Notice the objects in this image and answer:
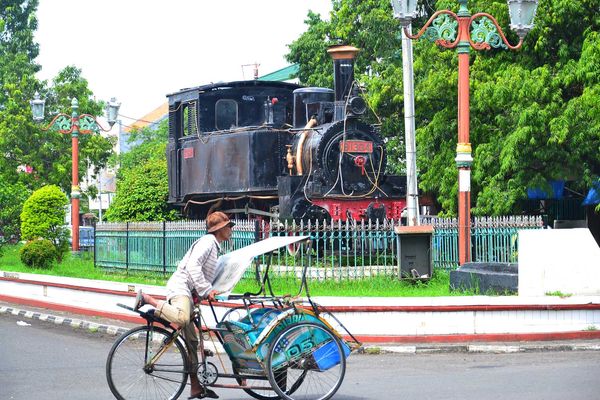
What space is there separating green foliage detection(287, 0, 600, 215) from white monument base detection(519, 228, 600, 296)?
11033 millimetres

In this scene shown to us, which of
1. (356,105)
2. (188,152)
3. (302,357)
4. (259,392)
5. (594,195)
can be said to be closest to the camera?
(302,357)

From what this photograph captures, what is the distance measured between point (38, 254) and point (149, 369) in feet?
54.1

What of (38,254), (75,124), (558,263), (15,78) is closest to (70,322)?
(558,263)

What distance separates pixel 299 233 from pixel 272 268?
0.98 m

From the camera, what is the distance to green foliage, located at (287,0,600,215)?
24984 millimetres

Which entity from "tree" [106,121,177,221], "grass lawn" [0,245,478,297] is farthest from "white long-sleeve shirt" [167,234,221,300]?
"tree" [106,121,177,221]

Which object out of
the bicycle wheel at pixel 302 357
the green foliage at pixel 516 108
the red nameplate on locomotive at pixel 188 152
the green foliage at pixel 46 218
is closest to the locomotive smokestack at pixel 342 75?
the green foliage at pixel 516 108

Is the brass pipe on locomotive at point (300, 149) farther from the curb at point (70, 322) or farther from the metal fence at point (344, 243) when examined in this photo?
the curb at point (70, 322)

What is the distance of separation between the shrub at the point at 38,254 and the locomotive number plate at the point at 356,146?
24.8ft

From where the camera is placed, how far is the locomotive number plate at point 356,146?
74.2 feet

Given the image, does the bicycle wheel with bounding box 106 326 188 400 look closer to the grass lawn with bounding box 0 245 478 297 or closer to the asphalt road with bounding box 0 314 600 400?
the asphalt road with bounding box 0 314 600 400

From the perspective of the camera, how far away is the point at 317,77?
39.2 m

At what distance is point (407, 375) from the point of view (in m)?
10.9

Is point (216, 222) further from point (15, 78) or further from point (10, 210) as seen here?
point (15, 78)
